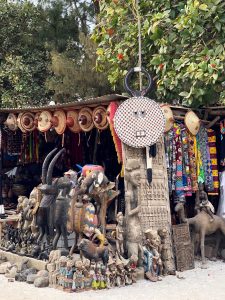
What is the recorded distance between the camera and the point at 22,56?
43.3ft

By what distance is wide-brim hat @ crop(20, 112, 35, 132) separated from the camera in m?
7.79

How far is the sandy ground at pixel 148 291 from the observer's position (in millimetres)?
5059

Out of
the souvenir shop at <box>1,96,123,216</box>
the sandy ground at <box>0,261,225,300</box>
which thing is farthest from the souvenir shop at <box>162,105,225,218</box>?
the sandy ground at <box>0,261,225,300</box>

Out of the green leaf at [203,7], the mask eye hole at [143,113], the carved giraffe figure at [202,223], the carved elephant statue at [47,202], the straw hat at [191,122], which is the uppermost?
the green leaf at [203,7]

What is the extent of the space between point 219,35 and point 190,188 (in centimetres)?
253

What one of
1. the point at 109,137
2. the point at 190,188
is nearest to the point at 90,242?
the point at 190,188

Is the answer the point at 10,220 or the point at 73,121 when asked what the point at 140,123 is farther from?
the point at 10,220

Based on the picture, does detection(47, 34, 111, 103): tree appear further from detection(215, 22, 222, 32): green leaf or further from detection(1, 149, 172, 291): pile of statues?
detection(1, 149, 172, 291): pile of statues

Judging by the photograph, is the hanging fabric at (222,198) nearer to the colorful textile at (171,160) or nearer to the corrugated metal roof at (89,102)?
the colorful textile at (171,160)

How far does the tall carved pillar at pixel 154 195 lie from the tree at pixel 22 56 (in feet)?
22.5

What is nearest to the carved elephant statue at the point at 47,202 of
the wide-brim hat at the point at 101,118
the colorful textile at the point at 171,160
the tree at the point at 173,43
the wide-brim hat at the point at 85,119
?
the wide-brim hat at the point at 101,118

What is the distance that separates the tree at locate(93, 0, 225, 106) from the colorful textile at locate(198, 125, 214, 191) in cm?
53

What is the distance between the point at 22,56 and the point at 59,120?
21.4 ft

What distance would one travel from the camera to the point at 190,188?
7016 millimetres
